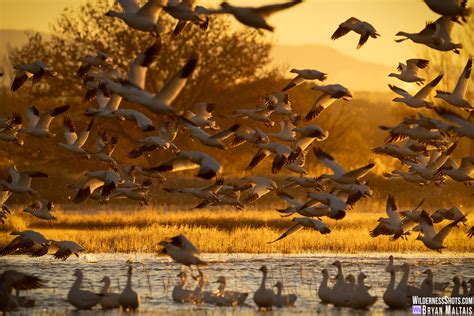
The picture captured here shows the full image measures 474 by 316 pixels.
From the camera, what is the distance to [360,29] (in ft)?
62.5

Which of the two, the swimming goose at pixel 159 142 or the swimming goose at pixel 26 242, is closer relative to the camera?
the swimming goose at pixel 26 242

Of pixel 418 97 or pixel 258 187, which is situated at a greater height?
pixel 418 97

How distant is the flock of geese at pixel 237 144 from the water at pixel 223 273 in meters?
0.31

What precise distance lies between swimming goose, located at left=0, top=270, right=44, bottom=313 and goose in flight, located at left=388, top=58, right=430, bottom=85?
7.26 meters

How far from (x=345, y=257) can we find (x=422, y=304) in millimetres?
5594

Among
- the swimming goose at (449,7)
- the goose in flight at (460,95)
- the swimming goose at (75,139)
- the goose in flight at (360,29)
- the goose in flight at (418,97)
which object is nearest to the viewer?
the swimming goose at (449,7)

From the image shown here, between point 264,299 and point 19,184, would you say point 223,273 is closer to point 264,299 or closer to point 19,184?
point 264,299

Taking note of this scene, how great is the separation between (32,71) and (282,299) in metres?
6.03

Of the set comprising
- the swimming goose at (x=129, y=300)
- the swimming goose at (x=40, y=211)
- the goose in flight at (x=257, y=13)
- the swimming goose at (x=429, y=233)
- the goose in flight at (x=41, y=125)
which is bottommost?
the swimming goose at (x=129, y=300)

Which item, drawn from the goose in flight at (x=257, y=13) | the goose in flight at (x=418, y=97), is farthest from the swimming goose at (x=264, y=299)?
the goose in flight at (x=418, y=97)

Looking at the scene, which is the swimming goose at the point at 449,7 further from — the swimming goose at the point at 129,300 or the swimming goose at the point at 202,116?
the swimming goose at the point at 129,300

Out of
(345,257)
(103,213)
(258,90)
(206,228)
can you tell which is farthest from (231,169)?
(345,257)

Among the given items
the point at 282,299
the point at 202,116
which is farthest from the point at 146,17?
the point at 282,299

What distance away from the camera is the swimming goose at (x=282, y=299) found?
54.4ft
